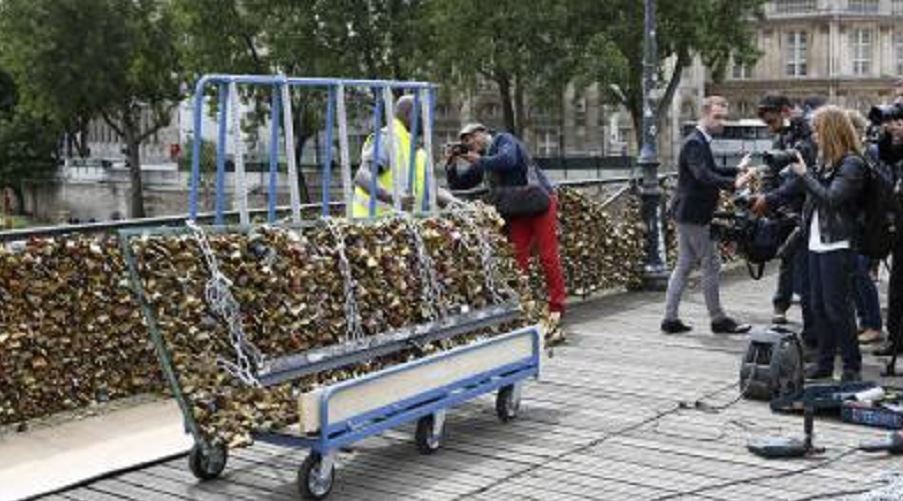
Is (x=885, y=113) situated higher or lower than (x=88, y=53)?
lower

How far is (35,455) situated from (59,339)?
1.31m

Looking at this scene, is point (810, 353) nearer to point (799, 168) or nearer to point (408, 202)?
point (799, 168)

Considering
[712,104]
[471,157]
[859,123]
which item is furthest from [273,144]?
[859,123]

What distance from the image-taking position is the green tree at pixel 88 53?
64.9 metres

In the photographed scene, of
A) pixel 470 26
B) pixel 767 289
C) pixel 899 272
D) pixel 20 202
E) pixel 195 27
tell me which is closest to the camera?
pixel 899 272

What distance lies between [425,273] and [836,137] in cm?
298

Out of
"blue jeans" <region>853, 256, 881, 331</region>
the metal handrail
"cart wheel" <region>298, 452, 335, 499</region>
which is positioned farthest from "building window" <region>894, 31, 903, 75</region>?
"cart wheel" <region>298, 452, 335, 499</region>

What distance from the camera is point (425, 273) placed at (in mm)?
9258

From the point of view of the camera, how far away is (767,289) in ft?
51.9

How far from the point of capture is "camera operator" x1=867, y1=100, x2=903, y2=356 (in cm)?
1029

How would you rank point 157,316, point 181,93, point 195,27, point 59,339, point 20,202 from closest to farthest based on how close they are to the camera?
1. point 157,316
2. point 59,339
3. point 195,27
4. point 181,93
5. point 20,202

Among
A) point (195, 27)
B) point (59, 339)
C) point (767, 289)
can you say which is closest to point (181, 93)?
point (195, 27)

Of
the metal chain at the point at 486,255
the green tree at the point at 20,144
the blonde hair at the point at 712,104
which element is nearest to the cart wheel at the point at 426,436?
the metal chain at the point at 486,255

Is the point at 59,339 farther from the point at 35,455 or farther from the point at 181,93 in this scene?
the point at 181,93
